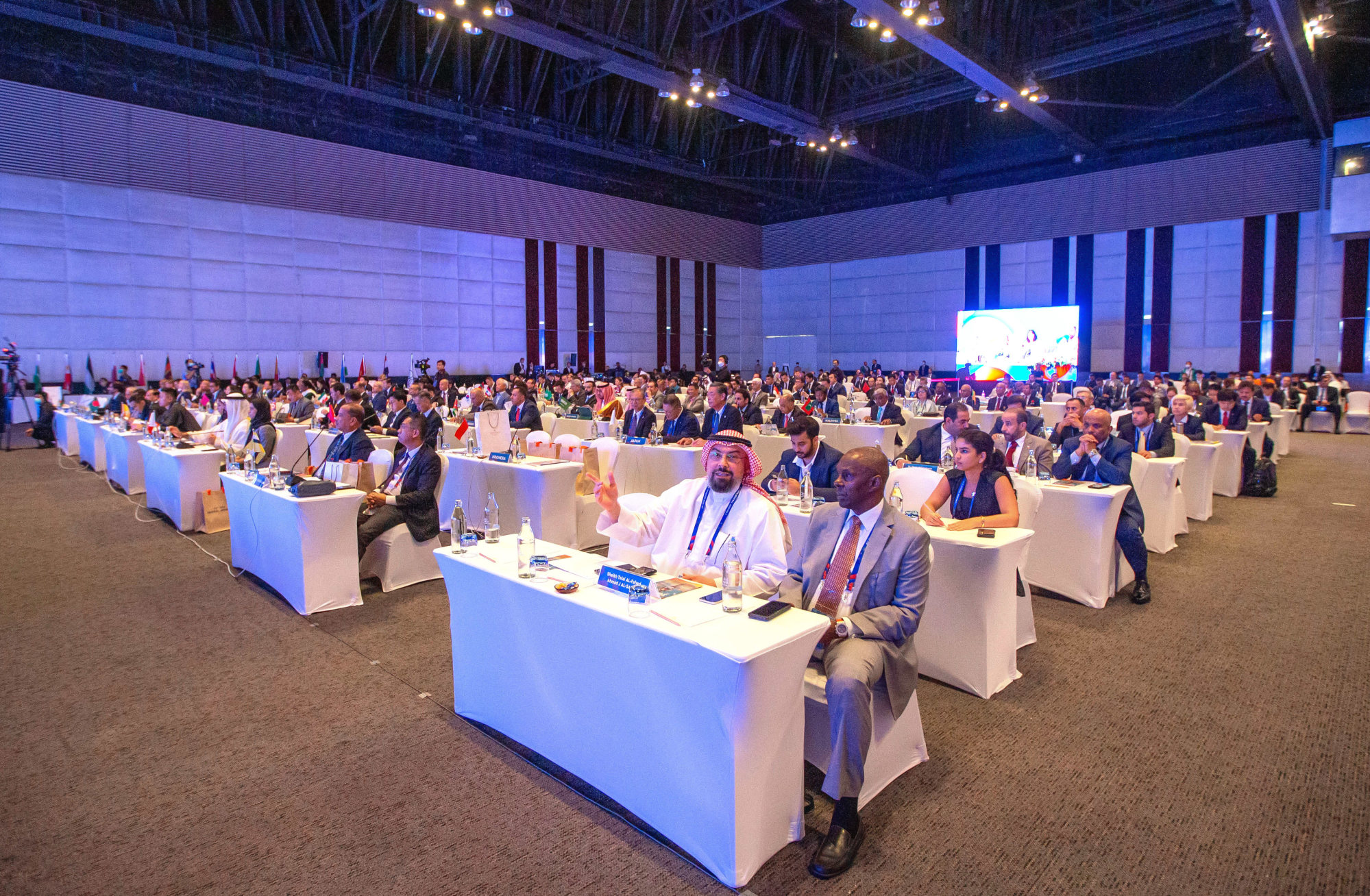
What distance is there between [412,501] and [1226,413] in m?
8.89

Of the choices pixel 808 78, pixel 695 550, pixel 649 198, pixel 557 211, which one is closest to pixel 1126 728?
pixel 695 550

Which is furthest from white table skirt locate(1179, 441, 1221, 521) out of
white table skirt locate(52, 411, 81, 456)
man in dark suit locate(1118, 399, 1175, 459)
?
white table skirt locate(52, 411, 81, 456)

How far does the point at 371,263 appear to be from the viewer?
57.7ft

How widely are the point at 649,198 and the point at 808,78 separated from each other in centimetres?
804

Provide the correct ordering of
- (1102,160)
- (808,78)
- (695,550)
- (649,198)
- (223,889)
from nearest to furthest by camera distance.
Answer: (223,889), (695,550), (808,78), (1102,160), (649,198)

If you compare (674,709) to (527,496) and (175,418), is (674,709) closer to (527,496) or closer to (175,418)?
(527,496)

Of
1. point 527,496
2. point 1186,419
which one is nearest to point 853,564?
point 527,496

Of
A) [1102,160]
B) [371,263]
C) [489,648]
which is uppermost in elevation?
[1102,160]

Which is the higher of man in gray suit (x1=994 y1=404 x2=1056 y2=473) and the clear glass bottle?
man in gray suit (x1=994 y1=404 x2=1056 y2=473)

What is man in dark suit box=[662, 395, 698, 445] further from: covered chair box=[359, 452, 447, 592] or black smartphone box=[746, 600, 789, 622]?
black smartphone box=[746, 600, 789, 622]

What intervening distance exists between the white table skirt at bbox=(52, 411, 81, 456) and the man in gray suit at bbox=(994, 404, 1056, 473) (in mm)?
12837

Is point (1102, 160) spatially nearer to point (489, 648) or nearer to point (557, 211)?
point (557, 211)

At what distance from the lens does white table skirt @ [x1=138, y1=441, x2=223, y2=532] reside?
708 cm

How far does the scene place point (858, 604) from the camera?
2.88 meters
